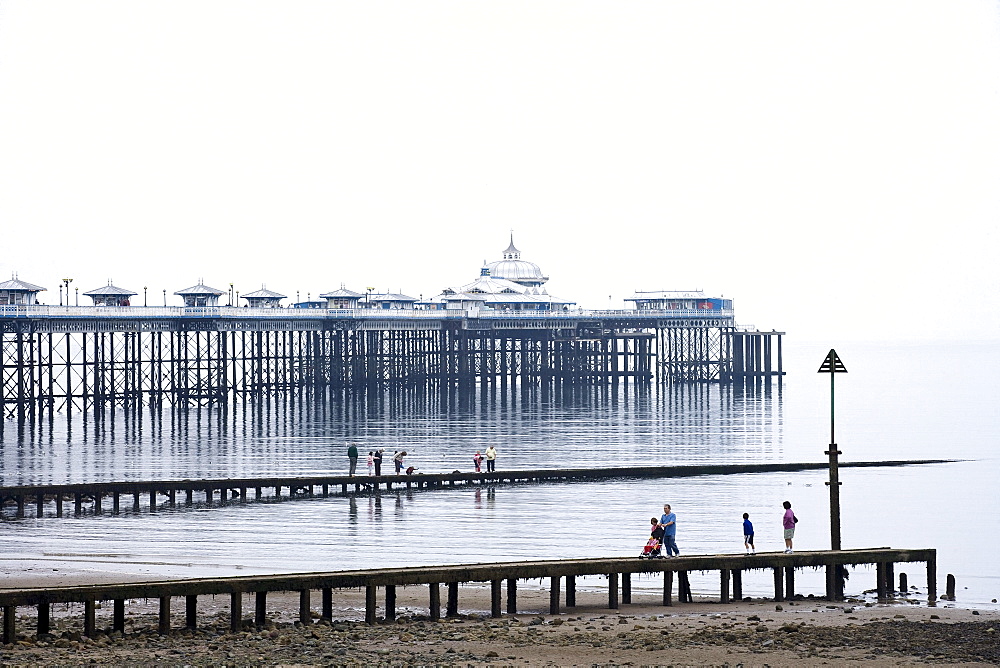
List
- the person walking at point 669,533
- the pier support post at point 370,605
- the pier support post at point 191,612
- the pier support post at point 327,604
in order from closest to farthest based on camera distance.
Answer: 1. the pier support post at point 191,612
2. the pier support post at point 370,605
3. the pier support post at point 327,604
4. the person walking at point 669,533

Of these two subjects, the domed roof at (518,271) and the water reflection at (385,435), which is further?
the domed roof at (518,271)

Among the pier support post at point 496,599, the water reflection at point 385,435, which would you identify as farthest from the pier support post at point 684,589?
the water reflection at point 385,435

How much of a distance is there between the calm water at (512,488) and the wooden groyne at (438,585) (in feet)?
6.44

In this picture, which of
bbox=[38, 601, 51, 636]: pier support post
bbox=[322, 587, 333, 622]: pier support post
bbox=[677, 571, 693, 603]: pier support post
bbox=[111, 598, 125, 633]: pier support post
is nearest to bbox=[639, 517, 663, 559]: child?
bbox=[677, 571, 693, 603]: pier support post

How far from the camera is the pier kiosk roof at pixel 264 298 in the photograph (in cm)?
10838

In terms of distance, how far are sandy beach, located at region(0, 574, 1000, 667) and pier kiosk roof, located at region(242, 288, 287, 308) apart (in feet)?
263

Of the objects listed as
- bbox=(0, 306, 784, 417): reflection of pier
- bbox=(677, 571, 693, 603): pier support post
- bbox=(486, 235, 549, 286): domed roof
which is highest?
bbox=(486, 235, 549, 286): domed roof

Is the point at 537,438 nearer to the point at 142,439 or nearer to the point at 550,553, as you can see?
the point at 142,439

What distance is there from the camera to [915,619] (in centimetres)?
2700

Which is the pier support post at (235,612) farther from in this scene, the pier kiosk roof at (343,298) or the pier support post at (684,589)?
the pier kiosk roof at (343,298)

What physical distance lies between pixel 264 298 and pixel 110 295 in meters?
14.6

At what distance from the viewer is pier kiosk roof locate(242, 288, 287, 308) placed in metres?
108

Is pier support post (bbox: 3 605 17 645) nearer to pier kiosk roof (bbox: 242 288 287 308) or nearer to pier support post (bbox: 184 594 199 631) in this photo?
pier support post (bbox: 184 594 199 631)

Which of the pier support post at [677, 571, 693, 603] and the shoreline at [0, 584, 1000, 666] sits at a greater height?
the pier support post at [677, 571, 693, 603]
